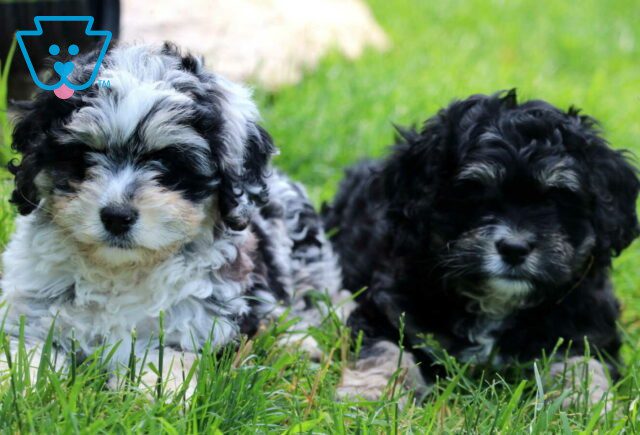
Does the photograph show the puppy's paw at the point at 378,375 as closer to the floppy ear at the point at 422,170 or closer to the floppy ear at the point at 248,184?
the floppy ear at the point at 422,170

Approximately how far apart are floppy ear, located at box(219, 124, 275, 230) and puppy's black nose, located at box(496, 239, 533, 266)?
→ 1.09m

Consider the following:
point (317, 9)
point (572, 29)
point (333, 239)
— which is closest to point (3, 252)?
point (333, 239)

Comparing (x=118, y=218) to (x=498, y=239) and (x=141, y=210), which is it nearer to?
(x=141, y=210)

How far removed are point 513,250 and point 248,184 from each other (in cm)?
121

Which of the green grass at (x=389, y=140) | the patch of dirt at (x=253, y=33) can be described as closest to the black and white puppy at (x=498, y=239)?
the green grass at (x=389, y=140)

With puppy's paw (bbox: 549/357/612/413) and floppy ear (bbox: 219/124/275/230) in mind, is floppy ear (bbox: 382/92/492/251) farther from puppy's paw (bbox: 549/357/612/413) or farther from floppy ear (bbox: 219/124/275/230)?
puppy's paw (bbox: 549/357/612/413)

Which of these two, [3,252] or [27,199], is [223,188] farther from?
[3,252]

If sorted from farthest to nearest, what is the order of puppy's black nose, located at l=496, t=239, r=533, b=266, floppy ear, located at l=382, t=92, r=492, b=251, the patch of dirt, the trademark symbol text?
the patch of dirt, floppy ear, located at l=382, t=92, r=492, b=251, puppy's black nose, located at l=496, t=239, r=533, b=266, the trademark symbol text

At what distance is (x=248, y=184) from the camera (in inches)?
164

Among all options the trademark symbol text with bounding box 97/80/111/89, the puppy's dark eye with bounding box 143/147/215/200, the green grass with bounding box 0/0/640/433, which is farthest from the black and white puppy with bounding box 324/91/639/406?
the trademark symbol text with bounding box 97/80/111/89

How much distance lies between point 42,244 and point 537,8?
10.6m

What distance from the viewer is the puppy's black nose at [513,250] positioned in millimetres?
4195

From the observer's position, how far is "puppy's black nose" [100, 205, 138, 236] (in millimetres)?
3674

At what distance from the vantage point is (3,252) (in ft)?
15.1
